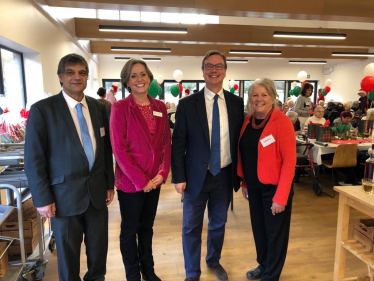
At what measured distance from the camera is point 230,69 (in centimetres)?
1404

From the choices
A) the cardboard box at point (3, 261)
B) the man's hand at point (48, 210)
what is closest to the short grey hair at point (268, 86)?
the man's hand at point (48, 210)

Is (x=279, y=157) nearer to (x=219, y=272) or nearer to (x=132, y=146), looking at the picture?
(x=132, y=146)

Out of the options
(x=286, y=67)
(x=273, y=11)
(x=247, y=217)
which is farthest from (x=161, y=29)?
(x=286, y=67)

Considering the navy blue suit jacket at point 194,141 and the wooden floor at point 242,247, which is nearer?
the navy blue suit jacket at point 194,141

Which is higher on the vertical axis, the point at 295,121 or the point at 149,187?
the point at 295,121

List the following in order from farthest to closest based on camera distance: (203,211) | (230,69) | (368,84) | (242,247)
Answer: (230,69) < (368,84) < (242,247) < (203,211)

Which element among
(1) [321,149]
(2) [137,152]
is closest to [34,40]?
(2) [137,152]

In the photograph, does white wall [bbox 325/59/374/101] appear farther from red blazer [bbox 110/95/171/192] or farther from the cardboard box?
the cardboard box

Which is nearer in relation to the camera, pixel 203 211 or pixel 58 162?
pixel 58 162

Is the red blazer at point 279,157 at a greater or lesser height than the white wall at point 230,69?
lesser

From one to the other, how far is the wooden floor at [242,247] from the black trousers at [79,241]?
1.77ft

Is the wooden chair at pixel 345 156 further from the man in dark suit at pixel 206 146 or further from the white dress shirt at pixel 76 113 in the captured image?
the white dress shirt at pixel 76 113

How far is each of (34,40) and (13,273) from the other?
12.0ft

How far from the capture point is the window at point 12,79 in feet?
12.4
